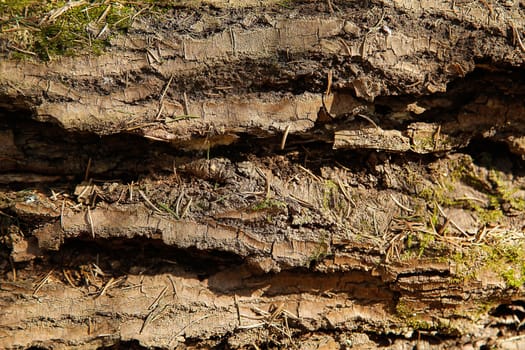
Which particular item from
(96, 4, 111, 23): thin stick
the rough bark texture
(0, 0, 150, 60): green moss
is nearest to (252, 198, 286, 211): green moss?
the rough bark texture

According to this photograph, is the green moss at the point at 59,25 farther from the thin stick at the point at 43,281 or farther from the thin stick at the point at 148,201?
the thin stick at the point at 43,281

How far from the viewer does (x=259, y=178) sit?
298 cm

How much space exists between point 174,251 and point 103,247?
17.3 inches

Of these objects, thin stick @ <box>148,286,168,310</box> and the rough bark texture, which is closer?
the rough bark texture

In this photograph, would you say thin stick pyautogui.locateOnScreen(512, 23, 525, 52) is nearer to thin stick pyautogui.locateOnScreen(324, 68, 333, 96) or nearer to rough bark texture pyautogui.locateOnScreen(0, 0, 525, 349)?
rough bark texture pyautogui.locateOnScreen(0, 0, 525, 349)

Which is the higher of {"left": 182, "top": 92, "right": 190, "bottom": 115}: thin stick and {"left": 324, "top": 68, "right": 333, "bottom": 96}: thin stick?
{"left": 324, "top": 68, "right": 333, "bottom": 96}: thin stick

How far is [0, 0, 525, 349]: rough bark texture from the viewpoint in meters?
2.84

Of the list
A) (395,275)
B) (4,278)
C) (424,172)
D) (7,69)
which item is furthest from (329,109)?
(4,278)

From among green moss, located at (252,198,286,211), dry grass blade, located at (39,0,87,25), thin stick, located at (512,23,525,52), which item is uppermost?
thin stick, located at (512,23,525,52)

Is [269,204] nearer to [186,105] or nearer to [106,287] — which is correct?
[186,105]

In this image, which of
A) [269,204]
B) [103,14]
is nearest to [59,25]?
[103,14]

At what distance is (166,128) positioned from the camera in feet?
9.32

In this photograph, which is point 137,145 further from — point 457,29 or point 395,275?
point 457,29

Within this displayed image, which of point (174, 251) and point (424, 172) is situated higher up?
point (424, 172)
